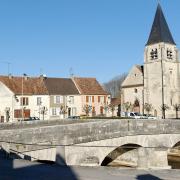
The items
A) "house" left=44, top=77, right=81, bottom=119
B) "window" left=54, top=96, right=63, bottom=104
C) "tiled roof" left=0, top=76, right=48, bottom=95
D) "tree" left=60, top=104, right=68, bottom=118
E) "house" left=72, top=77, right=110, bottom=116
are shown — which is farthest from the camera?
"house" left=72, top=77, right=110, bottom=116

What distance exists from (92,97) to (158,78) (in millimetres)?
10550

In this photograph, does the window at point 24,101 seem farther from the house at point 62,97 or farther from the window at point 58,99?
the window at point 58,99

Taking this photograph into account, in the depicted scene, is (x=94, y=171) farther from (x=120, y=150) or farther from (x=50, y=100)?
(x=50, y=100)

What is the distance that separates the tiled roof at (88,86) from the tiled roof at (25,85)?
242 inches

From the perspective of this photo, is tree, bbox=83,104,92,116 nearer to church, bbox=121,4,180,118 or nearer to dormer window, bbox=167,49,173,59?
church, bbox=121,4,180,118

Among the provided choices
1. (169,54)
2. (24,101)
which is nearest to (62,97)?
(24,101)

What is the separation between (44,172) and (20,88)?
39.5m

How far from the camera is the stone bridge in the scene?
52.6ft

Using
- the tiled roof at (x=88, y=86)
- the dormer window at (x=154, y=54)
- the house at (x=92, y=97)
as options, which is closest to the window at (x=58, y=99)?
the house at (x=92, y=97)

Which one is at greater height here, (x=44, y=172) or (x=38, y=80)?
(x=38, y=80)

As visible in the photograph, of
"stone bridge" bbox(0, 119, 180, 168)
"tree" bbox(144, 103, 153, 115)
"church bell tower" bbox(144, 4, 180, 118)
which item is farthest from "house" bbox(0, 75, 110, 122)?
"stone bridge" bbox(0, 119, 180, 168)

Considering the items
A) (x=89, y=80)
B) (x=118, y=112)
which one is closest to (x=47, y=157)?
(x=89, y=80)

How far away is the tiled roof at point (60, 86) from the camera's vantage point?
5300cm

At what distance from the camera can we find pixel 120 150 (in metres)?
30.3
